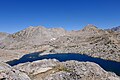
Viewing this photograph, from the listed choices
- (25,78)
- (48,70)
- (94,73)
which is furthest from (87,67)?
(25,78)

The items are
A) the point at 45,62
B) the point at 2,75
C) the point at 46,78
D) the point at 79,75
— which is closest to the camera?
the point at 2,75

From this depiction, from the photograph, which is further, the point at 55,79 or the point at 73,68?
the point at 73,68

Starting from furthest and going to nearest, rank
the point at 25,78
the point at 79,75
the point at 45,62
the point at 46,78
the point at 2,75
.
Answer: the point at 45,62, the point at 79,75, the point at 46,78, the point at 25,78, the point at 2,75

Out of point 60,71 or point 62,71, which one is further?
point 62,71

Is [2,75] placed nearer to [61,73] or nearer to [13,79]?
[13,79]

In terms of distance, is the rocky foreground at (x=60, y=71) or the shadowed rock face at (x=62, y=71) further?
the shadowed rock face at (x=62, y=71)

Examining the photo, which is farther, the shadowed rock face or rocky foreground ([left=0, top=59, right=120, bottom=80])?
the shadowed rock face

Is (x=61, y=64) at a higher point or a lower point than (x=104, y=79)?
higher
